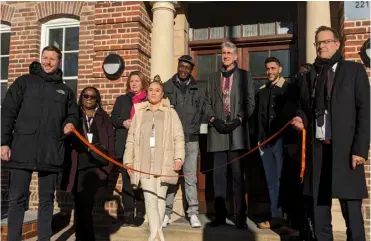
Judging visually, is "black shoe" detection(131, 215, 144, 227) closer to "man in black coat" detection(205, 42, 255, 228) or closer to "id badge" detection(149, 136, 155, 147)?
"man in black coat" detection(205, 42, 255, 228)

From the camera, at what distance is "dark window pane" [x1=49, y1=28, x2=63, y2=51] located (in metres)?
7.06

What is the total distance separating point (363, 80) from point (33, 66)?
10.5 ft

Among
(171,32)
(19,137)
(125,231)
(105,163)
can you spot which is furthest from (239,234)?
(171,32)

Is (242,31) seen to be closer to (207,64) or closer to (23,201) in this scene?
(207,64)

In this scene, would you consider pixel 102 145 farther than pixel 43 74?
Yes

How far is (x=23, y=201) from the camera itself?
12.4 ft

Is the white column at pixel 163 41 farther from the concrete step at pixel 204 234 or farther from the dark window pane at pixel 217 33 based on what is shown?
the concrete step at pixel 204 234

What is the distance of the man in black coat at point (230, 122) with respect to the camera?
14.9 ft

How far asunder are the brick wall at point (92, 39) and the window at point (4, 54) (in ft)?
0.65

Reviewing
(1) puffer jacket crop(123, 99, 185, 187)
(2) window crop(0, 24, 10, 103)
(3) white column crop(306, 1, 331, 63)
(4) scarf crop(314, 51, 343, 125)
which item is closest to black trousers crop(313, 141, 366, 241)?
(4) scarf crop(314, 51, 343, 125)

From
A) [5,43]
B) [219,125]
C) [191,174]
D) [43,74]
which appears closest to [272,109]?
[219,125]

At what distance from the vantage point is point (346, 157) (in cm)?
306

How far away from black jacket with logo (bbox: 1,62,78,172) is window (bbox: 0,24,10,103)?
3740 millimetres

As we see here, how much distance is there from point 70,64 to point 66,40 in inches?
18.5
